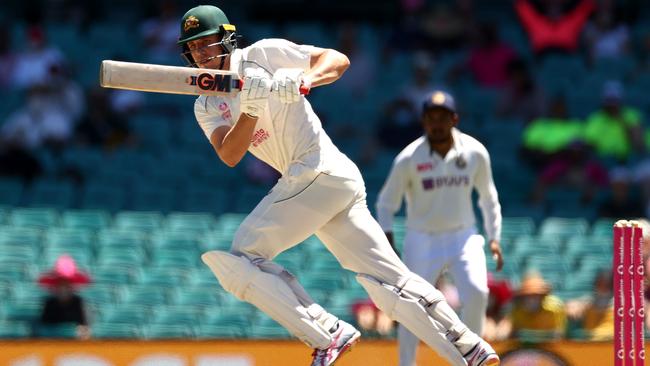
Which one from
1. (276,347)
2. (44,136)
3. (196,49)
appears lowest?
(276,347)

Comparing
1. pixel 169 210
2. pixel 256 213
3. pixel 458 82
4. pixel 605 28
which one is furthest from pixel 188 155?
pixel 256 213

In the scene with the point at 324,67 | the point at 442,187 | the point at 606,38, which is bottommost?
the point at 442,187

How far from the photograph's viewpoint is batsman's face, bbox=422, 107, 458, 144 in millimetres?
7371

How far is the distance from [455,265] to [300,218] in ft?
5.76

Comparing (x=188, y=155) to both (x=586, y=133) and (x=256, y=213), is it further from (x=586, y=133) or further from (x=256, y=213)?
(x=256, y=213)

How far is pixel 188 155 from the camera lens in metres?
11.7

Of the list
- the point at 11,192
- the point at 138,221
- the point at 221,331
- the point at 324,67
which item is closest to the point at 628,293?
the point at 324,67

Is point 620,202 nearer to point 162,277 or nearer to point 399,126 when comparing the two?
point 399,126

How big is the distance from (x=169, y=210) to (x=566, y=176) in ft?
10.7

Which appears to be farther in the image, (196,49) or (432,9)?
(432,9)

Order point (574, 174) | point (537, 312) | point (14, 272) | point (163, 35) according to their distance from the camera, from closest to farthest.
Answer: point (537, 312), point (14, 272), point (574, 174), point (163, 35)

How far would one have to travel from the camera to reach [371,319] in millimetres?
8961

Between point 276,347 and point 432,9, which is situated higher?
point 432,9

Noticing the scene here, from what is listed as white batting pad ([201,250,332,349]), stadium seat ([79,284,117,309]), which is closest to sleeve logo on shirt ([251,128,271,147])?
white batting pad ([201,250,332,349])
